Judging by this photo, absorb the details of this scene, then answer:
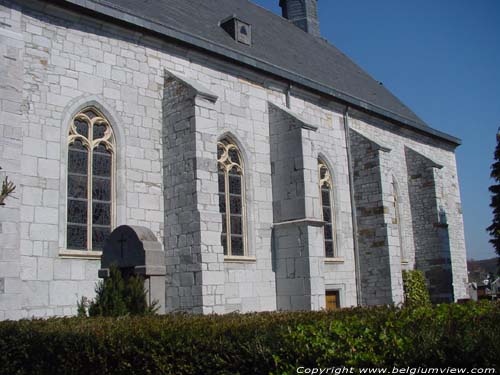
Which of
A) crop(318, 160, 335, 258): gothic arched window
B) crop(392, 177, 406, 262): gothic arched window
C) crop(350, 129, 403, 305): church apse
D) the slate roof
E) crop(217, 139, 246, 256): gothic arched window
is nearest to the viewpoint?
the slate roof

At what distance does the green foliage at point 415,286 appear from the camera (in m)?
17.7

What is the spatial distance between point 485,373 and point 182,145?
854cm

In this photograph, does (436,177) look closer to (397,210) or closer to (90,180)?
(397,210)

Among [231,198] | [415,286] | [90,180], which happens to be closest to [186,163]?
[90,180]

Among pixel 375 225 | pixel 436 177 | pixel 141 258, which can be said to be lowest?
pixel 141 258

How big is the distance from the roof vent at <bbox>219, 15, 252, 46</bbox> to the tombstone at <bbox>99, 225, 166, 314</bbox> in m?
8.17

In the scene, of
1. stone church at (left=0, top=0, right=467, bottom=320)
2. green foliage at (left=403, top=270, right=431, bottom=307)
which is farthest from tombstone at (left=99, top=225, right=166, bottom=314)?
green foliage at (left=403, top=270, right=431, bottom=307)

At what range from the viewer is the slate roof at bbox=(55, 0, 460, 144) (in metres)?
12.4

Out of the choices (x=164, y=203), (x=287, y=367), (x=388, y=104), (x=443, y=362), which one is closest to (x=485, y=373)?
(x=443, y=362)

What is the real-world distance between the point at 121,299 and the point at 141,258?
795 millimetres

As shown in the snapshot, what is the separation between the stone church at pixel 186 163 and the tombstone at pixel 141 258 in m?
0.22

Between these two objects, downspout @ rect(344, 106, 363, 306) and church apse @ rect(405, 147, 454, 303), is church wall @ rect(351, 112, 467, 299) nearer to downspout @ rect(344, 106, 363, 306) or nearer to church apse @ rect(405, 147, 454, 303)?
church apse @ rect(405, 147, 454, 303)

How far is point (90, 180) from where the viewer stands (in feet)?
35.2

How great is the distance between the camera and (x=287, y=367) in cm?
440
